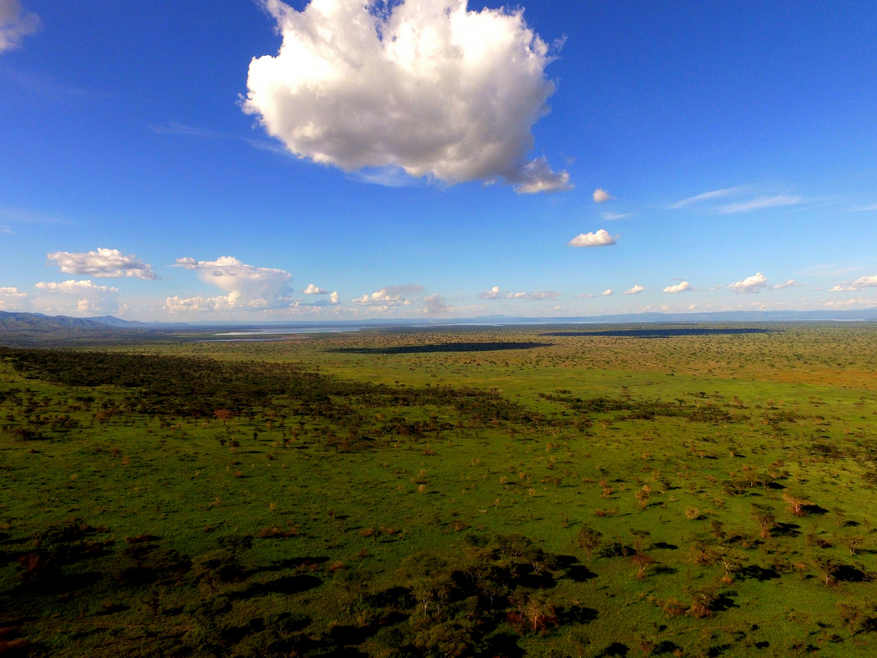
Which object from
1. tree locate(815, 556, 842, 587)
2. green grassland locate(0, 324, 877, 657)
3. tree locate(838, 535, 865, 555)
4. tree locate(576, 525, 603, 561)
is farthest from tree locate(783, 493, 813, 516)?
tree locate(576, 525, 603, 561)

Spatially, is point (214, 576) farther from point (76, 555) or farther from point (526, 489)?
point (526, 489)

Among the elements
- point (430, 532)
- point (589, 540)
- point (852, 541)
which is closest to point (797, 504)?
point (852, 541)

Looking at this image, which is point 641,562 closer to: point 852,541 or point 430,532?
point 430,532

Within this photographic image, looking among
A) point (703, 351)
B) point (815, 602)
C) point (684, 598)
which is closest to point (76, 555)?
point (684, 598)

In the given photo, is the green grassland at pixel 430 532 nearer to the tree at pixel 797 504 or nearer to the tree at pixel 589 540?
the tree at pixel 589 540

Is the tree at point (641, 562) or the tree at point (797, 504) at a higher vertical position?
the tree at point (641, 562)

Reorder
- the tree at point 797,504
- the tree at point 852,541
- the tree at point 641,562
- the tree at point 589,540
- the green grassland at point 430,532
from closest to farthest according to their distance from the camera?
the green grassland at point 430,532 < the tree at point 641,562 < the tree at point 852,541 < the tree at point 589,540 < the tree at point 797,504

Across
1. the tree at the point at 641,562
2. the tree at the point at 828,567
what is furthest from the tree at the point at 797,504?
the tree at the point at 641,562
